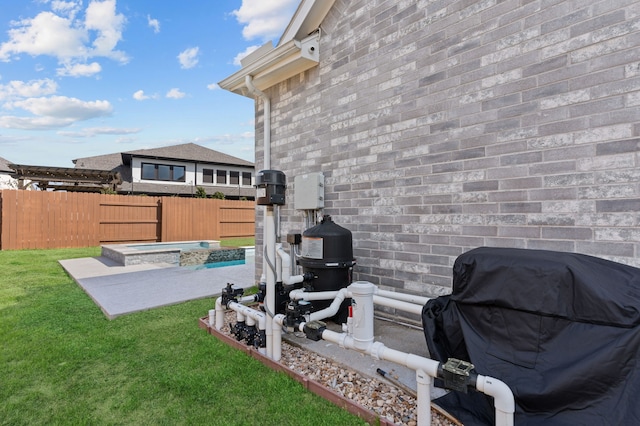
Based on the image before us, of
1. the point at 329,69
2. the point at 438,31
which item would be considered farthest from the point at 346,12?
the point at 438,31

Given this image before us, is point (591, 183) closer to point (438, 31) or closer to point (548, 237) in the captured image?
point (548, 237)

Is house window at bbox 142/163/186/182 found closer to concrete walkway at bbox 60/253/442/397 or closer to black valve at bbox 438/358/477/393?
concrete walkway at bbox 60/253/442/397

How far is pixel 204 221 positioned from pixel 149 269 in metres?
8.21

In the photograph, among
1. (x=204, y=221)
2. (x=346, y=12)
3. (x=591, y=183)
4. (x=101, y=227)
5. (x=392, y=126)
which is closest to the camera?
(x=591, y=183)

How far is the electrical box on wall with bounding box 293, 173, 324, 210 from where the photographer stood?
4.65 m

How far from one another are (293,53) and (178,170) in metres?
22.9

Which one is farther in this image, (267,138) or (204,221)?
(204,221)

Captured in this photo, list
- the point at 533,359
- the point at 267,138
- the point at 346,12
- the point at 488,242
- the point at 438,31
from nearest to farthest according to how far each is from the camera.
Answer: the point at 533,359 → the point at 488,242 → the point at 438,31 → the point at 346,12 → the point at 267,138

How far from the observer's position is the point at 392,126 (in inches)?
155

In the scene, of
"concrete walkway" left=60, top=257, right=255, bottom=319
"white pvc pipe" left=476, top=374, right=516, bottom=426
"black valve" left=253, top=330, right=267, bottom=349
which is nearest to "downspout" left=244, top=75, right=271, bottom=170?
"concrete walkway" left=60, top=257, right=255, bottom=319

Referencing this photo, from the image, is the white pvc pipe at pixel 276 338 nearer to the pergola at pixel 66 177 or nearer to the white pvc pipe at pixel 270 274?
the white pvc pipe at pixel 270 274

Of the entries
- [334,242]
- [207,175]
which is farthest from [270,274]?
[207,175]

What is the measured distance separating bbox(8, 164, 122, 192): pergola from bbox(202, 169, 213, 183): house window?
8.09 metres

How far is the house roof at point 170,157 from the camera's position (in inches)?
948
